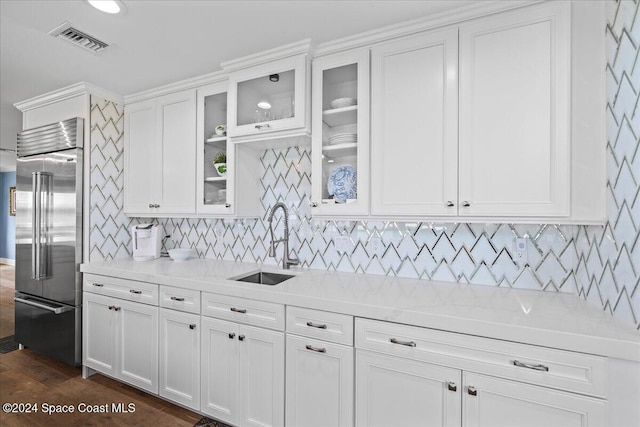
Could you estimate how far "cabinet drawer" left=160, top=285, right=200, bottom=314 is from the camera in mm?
1996

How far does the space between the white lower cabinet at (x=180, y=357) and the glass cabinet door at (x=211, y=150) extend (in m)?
0.81

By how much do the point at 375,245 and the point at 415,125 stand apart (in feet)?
2.71

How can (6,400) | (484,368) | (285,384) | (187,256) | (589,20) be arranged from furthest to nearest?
(187,256)
(6,400)
(285,384)
(589,20)
(484,368)

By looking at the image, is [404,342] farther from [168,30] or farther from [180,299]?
[168,30]

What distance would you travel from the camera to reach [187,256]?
271cm

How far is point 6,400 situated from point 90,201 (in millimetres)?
1498

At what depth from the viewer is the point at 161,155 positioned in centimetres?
267

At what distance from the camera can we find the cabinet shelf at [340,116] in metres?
1.95

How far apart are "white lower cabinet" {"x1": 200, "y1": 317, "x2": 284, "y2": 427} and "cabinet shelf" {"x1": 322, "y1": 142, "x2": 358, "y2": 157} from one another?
1.10 metres

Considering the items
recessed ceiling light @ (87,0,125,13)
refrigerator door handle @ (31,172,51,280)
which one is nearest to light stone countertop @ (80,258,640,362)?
refrigerator door handle @ (31,172,51,280)

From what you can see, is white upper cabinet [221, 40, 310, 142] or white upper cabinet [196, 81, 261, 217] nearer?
white upper cabinet [221, 40, 310, 142]

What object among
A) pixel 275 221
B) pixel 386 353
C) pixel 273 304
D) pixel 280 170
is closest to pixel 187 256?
pixel 275 221

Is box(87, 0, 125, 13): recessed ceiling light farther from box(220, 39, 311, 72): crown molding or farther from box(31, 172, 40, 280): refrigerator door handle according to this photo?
box(31, 172, 40, 280): refrigerator door handle

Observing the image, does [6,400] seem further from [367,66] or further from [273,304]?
[367,66]
